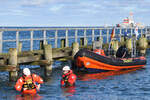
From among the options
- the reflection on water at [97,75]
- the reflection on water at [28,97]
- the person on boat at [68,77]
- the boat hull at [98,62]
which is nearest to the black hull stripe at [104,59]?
the boat hull at [98,62]

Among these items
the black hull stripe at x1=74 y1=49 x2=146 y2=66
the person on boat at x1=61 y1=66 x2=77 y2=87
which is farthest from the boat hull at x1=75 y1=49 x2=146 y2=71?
the person on boat at x1=61 y1=66 x2=77 y2=87

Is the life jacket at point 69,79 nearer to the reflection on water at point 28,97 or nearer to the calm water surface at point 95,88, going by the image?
the calm water surface at point 95,88

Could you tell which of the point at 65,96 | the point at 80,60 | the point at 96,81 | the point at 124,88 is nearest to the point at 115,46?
the point at 80,60

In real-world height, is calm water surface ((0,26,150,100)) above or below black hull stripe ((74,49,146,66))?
below

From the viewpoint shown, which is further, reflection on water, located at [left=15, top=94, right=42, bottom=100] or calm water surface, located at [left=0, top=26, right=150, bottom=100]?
calm water surface, located at [left=0, top=26, right=150, bottom=100]

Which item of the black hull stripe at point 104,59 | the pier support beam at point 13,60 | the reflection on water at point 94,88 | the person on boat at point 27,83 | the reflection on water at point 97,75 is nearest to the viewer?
the person on boat at point 27,83

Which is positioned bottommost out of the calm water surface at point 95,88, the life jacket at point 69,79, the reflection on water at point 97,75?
the reflection on water at point 97,75

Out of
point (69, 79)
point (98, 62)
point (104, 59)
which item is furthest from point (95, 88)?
point (104, 59)

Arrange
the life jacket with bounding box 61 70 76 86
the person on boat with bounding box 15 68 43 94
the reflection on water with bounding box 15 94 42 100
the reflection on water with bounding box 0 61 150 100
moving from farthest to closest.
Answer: the life jacket with bounding box 61 70 76 86
the reflection on water with bounding box 0 61 150 100
the person on boat with bounding box 15 68 43 94
the reflection on water with bounding box 15 94 42 100

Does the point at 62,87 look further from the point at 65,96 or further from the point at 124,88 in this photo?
the point at 124,88

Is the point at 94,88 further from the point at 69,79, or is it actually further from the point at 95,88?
the point at 69,79

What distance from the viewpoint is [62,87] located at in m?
15.5

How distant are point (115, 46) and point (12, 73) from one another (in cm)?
1053

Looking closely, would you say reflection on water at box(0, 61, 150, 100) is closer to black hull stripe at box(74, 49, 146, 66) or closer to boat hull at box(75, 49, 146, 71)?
boat hull at box(75, 49, 146, 71)
